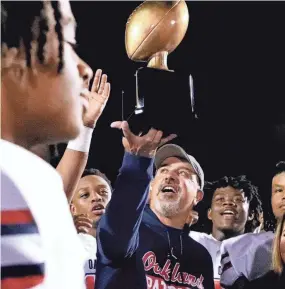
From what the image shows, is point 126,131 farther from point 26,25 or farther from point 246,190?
point 246,190

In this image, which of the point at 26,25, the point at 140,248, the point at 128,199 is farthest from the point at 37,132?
the point at 140,248

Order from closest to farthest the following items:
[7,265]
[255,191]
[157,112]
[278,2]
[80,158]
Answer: [7,265] → [80,158] → [157,112] → [255,191] → [278,2]

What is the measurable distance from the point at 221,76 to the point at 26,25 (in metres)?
2.96

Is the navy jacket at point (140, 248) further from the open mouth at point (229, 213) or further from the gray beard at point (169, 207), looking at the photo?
the open mouth at point (229, 213)

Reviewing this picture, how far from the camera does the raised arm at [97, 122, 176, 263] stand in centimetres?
133

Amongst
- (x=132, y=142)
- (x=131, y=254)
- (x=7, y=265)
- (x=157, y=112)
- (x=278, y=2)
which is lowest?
(x=131, y=254)

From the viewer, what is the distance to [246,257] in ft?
7.40

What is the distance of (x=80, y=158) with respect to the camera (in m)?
Answer: 1.16

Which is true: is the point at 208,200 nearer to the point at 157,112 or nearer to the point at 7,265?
the point at 157,112

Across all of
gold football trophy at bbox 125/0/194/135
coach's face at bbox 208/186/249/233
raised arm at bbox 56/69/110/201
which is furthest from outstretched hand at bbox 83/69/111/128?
coach's face at bbox 208/186/249/233

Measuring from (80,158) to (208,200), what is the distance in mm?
1813

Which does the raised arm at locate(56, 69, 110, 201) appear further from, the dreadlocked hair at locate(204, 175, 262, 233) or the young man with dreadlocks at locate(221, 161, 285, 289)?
the dreadlocked hair at locate(204, 175, 262, 233)

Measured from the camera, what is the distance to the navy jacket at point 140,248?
1.41 meters

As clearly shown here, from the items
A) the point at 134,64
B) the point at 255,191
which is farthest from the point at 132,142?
the point at 134,64
